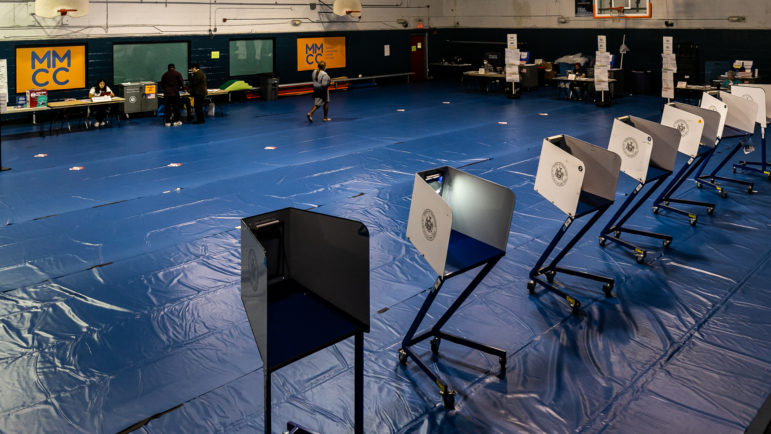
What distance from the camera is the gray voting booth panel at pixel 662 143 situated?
648 centimetres

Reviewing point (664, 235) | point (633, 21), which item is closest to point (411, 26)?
point (633, 21)

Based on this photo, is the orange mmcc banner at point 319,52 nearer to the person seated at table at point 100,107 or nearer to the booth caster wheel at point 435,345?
the person seated at table at point 100,107

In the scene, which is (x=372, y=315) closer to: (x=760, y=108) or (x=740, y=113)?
(x=740, y=113)

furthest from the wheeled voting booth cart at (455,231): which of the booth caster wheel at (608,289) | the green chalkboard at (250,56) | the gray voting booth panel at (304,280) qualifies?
the green chalkboard at (250,56)

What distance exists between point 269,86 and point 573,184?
49.7 ft

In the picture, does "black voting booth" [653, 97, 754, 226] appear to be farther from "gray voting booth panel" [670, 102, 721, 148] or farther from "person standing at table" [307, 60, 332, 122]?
"person standing at table" [307, 60, 332, 122]

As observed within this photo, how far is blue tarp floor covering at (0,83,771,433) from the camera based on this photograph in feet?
13.3

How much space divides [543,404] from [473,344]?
670 mm

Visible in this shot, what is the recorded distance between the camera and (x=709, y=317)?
5.31 m

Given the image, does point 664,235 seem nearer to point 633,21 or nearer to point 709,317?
point 709,317

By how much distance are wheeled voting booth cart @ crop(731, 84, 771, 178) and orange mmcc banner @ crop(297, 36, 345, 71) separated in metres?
13.9

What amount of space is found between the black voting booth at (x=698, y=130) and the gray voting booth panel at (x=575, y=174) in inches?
85.2

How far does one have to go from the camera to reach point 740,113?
870 centimetres

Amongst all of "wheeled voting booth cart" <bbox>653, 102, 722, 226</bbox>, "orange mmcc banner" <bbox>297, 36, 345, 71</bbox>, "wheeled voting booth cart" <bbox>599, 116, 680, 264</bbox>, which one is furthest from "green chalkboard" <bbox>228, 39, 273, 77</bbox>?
"wheeled voting booth cart" <bbox>599, 116, 680, 264</bbox>
